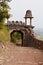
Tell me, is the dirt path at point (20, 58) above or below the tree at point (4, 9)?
below

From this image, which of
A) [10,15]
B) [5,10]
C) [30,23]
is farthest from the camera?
[30,23]

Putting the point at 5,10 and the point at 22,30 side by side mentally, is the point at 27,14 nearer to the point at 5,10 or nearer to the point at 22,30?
the point at 22,30

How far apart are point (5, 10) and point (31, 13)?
17299 millimetres

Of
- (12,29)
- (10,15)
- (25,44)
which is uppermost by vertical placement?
(10,15)

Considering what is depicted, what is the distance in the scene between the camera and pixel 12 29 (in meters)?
33.3

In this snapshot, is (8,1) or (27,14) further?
(27,14)

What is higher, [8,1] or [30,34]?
[8,1]

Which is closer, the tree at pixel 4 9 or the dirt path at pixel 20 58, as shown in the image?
the dirt path at pixel 20 58

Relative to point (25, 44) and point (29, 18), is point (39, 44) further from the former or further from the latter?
point (29, 18)

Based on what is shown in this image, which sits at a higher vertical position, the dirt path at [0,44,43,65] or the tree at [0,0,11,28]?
the tree at [0,0,11,28]

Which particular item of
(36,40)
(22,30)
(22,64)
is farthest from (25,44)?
(22,64)

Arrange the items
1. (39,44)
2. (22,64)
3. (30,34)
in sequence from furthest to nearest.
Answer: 1. (30,34)
2. (39,44)
3. (22,64)

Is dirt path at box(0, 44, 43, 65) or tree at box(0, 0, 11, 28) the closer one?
dirt path at box(0, 44, 43, 65)

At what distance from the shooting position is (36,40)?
27188 millimetres
